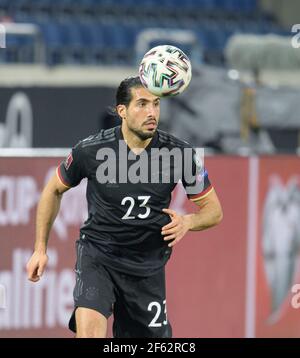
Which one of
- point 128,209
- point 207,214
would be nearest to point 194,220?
point 207,214

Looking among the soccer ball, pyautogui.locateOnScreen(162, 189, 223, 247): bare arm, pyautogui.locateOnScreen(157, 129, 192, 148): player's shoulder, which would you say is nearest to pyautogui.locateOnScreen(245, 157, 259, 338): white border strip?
pyautogui.locateOnScreen(162, 189, 223, 247): bare arm

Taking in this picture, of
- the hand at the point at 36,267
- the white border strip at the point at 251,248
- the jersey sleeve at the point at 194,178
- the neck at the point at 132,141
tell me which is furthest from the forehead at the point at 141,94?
the white border strip at the point at 251,248

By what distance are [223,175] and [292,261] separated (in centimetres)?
123

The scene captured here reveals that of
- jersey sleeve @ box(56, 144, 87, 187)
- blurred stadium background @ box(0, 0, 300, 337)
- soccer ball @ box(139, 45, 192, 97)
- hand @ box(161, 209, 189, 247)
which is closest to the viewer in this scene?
hand @ box(161, 209, 189, 247)

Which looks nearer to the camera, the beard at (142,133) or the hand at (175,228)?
the hand at (175,228)

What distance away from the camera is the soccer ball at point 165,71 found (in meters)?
7.25

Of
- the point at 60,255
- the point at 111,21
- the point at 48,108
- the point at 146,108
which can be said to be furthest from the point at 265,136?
the point at 111,21

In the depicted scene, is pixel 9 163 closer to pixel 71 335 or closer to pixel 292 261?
pixel 71 335

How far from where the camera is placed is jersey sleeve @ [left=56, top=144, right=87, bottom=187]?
7664 millimetres

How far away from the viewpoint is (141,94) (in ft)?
24.6

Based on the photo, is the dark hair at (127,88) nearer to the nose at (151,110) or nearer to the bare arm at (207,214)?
the nose at (151,110)

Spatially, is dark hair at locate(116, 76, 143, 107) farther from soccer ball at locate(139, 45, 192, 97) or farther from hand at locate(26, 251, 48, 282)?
hand at locate(26, 251, 48, 282)

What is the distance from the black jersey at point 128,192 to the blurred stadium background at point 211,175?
3.67 m
